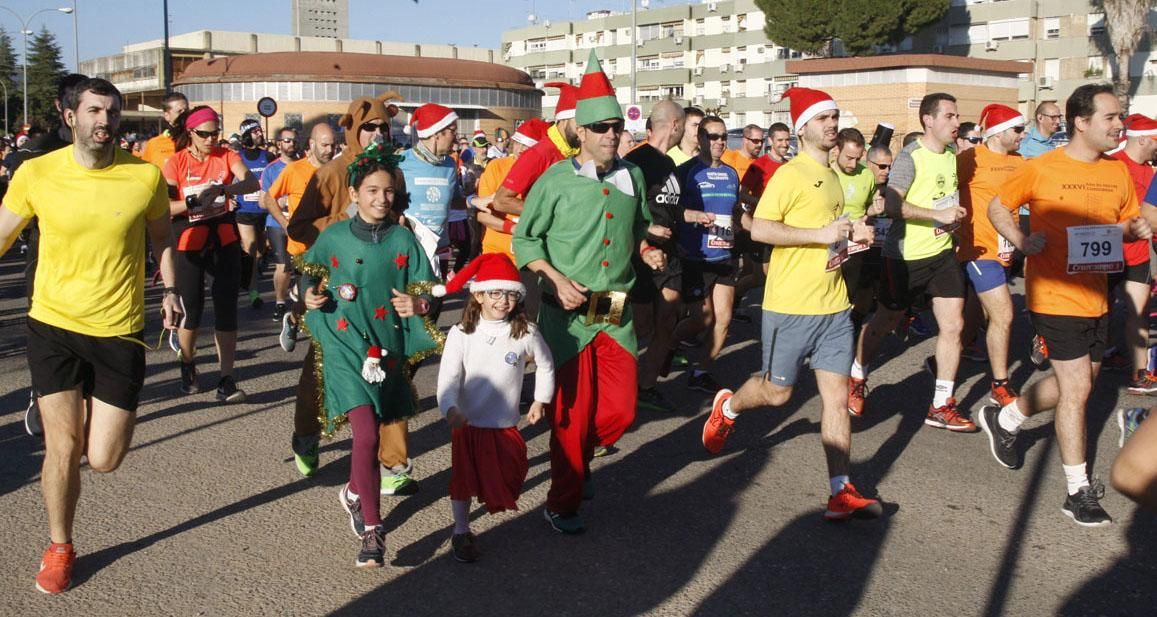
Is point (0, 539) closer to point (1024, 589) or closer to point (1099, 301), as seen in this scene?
point (1024, 589)

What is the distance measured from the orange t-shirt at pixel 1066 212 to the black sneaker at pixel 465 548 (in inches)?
124

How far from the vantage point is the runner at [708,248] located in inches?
334

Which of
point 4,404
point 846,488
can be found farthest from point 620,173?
point 4,404

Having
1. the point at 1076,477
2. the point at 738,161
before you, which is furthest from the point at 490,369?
the point at 738,161

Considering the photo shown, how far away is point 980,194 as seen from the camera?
26.5 feet

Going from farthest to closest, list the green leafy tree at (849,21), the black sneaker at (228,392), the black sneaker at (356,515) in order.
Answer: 1. the green leafy tree at (849,21)
2. the black sneaker at (228,392)
3. the black sneaker at (356,515)

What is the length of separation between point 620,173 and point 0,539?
3.32m

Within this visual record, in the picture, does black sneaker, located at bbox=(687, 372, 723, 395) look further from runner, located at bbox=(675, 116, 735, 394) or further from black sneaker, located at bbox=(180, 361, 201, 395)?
black sneaker, located at bbox=(180, 361, 201, 395)

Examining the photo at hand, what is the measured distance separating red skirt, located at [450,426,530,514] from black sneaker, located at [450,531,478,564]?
164 mm

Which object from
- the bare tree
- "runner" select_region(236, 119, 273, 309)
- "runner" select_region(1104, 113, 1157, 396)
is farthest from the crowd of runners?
the bare tree

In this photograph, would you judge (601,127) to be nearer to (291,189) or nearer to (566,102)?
(566,102)

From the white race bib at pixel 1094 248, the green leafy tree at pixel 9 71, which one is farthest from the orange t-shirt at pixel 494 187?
the green leafy tree at pixel 9 71

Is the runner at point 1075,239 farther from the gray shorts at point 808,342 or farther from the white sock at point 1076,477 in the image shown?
the gray shorts at point 808,342

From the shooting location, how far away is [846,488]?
563 centimetres
